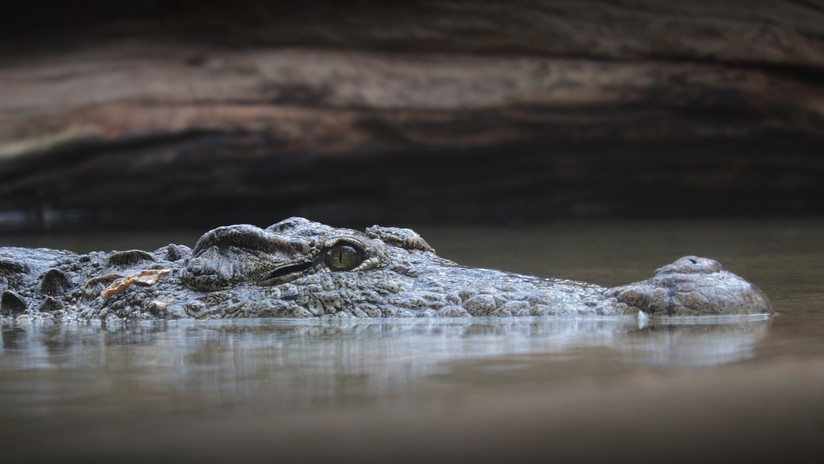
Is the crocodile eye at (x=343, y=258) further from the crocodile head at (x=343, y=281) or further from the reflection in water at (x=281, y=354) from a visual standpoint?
the reflection in water at (x=281, y=354)

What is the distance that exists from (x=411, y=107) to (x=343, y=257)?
21.8 ft

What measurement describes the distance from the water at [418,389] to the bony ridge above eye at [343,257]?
284 millimetres

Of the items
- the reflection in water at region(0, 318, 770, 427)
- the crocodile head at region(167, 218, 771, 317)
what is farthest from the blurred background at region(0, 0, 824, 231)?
the reflection in water at region(0, 318, 770, 427)

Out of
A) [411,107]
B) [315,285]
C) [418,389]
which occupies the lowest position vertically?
[418,389]

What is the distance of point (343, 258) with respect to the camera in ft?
15.5

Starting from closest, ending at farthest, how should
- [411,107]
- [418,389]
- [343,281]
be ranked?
[418,389]
[343,281]
[411,107]

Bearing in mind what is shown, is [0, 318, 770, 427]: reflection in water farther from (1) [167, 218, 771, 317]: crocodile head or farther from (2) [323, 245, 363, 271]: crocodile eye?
(2) [323, 245, 363, 271]: crocodile eye

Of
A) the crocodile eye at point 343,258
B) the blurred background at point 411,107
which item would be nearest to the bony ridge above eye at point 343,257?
the crocodile eye at point 343,258

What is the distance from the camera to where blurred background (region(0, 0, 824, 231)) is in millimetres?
10727

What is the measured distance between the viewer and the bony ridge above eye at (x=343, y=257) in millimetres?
4711

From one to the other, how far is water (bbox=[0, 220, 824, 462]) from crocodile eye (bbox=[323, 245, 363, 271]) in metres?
0.28

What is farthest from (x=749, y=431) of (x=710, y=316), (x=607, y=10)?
(x=607, y=10)

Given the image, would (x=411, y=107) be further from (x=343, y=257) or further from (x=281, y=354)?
(x=281, y=354)

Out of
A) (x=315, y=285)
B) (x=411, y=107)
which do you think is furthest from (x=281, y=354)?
(x=411, y=107)
